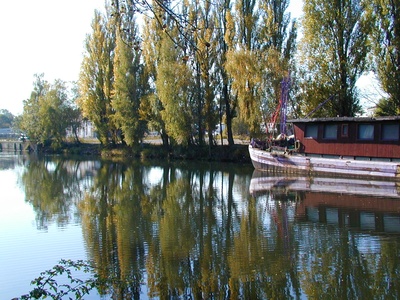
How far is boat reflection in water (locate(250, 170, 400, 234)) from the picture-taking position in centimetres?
1386

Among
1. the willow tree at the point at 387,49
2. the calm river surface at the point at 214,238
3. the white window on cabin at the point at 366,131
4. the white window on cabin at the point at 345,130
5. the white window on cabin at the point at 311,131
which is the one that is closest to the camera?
the calm river surface at the point at 214,238

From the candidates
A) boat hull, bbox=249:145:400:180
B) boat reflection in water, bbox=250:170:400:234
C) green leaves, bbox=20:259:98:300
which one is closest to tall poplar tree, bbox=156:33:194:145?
boat hull, bbox=249:145:400:180

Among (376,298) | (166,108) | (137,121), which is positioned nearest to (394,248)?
(376,298)

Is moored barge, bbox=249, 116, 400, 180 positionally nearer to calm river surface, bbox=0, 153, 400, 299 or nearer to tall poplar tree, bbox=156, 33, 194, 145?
calm river surface, bbox=0, 153, 400, 299

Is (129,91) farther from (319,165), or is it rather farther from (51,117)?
(319,165)

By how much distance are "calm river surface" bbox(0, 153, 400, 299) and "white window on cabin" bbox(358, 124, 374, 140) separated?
10.5 feet

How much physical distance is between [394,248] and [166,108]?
2934cm

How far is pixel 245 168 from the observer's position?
3241cm

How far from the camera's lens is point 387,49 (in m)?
28.1

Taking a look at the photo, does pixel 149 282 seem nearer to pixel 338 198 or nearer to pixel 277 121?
pixel 338 198

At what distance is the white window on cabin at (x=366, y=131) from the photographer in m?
24.6

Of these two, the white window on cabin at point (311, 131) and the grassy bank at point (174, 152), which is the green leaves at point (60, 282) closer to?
the white window on cabin at point (311, 131)

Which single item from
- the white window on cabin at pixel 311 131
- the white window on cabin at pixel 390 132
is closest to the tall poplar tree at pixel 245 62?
the white window on cabin at pixel 311 131

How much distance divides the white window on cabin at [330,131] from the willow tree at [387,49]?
173 inches
